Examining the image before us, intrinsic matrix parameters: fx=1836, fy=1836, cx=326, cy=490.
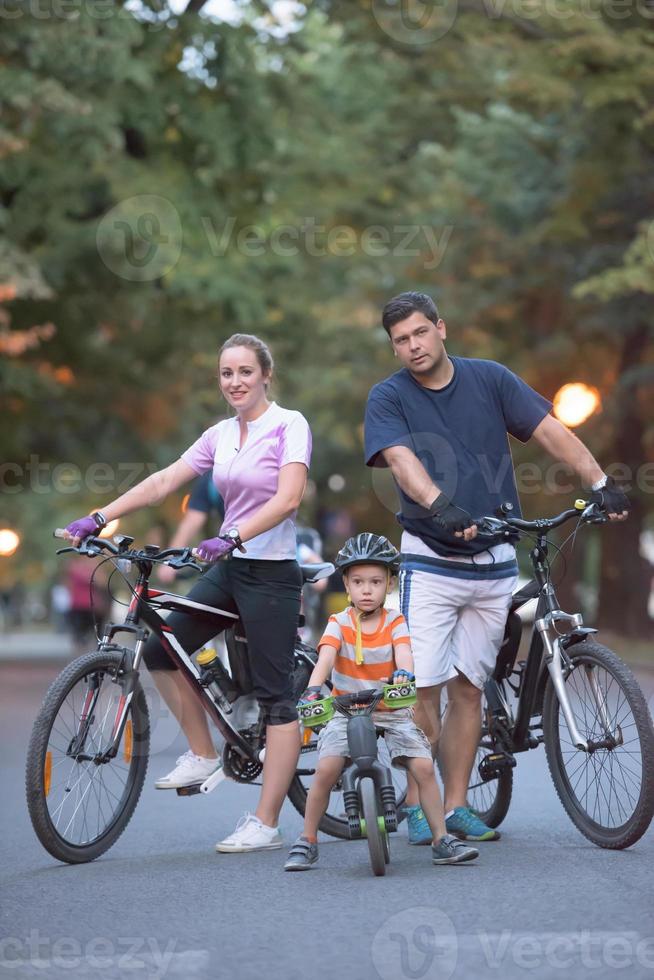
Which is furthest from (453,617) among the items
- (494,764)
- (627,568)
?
(627,568)

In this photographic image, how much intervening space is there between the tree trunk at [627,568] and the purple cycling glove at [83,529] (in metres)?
20.4

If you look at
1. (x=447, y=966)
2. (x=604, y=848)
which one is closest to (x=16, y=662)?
(x=604, y=848)

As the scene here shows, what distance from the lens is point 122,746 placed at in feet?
22.6

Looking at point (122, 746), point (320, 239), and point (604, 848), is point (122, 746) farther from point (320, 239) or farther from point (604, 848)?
Result: point (320, 239)

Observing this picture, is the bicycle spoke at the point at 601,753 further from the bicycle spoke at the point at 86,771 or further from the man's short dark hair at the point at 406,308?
the bicycle spoke at the point at 86,771

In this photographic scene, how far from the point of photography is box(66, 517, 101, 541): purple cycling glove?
6730 millimetres

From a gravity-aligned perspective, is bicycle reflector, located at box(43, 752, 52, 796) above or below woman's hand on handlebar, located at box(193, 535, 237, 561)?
below

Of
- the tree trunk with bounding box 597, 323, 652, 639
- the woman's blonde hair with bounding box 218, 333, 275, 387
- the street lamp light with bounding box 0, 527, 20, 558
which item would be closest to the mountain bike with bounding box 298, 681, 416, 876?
the woman's blonde hair with bounding box 218, 333, 275, 387

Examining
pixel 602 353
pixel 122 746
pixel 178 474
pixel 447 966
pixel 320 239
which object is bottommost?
pixel 447 966

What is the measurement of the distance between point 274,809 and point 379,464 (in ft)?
4.52

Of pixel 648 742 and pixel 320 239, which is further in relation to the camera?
pixel 320 239

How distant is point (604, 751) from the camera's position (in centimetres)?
662

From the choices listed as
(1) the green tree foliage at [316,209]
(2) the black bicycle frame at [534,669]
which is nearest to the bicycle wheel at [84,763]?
(2) the black bicycle frame at [534,669]

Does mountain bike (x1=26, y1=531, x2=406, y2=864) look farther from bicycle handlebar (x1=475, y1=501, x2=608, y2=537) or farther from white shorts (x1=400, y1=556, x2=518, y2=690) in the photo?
bicycle handlebar (x1=475, y1=501, x2=608, y2=537)
